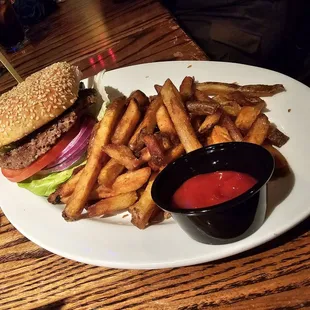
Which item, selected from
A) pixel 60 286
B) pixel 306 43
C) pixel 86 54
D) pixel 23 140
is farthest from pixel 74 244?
pixel 306 43

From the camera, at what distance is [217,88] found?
2.31m

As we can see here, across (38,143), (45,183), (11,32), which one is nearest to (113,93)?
(38,143)

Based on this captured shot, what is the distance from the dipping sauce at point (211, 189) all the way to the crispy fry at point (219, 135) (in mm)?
230

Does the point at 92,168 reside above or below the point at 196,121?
above

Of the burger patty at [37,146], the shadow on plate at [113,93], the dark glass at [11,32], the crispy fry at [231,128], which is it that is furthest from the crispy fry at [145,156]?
the dark glass at [11,32]

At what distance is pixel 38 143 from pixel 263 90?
124 cm

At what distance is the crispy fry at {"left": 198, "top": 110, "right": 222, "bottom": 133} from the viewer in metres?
1.99

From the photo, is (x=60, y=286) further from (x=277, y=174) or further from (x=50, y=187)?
(x=277, y=174)

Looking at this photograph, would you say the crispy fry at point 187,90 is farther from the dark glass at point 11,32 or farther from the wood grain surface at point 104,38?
the dark glass at point 11,32

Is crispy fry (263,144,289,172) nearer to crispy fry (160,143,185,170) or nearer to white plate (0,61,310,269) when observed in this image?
white plate (0,61,310,269)

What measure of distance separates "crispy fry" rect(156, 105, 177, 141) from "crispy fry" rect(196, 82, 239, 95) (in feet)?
0.94

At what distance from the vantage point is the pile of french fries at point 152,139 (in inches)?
75.6

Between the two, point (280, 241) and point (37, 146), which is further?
point (37, 146)

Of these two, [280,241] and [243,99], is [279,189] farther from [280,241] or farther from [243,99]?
[243,99]
